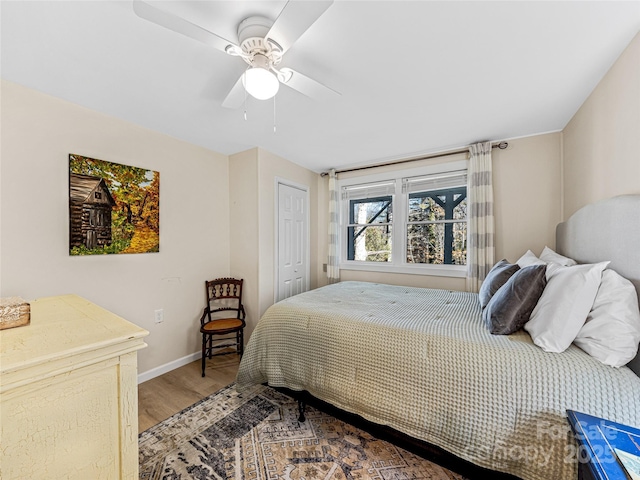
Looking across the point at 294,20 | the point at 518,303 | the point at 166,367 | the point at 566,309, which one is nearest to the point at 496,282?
the point at 518,303

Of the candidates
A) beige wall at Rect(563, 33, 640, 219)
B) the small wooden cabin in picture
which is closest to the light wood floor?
the small wooden cabin in picture

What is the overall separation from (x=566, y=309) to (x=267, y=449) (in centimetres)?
186

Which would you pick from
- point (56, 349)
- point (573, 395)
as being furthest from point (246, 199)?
point (573, 395)

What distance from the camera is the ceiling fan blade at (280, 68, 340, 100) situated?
4.59ft

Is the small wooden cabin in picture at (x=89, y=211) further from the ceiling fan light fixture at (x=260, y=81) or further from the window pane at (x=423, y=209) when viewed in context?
the window pane at (x=423, y=209)

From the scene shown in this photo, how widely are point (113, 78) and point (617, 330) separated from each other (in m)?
3.11

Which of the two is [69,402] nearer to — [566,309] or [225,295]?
[566,309]

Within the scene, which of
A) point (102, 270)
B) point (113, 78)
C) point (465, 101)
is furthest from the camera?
point (102, 270)

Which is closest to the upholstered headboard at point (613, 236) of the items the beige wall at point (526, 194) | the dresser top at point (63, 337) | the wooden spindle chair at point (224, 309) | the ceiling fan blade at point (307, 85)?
the beige wall at point (526, 194)

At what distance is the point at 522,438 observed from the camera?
3.64 ft

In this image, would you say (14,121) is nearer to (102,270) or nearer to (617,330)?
(102,270)

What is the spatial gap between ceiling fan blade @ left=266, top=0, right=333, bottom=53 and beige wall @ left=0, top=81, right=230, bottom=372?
6.20ft

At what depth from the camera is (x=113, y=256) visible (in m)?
2.21

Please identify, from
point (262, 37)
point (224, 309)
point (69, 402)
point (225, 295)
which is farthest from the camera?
point (225, 295)
